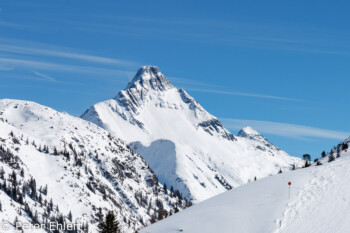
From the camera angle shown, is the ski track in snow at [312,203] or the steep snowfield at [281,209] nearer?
the ski track in snow at [312,203]

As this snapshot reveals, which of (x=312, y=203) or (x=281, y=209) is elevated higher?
(x=312, y=203)

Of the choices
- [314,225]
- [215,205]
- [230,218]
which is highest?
[215,205]

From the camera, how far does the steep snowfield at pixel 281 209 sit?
54.7 m

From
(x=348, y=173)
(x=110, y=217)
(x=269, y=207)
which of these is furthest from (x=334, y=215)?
(x=110, y=217)

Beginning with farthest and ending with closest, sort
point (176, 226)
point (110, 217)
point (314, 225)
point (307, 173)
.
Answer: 1. point (307, 173)
2. point (176, 226)
3. point (110, 217)
4. point (314, 225)

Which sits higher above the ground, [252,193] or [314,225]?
[252,193]

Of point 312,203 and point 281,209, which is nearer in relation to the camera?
point 281,209

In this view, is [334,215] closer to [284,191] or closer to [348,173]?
[284,191]

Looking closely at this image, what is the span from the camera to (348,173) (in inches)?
2773

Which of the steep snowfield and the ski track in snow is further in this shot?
the steep snowfield

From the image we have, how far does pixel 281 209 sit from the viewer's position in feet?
194

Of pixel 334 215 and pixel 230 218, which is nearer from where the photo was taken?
pixel 334 215

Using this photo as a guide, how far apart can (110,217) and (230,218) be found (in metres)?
14.0

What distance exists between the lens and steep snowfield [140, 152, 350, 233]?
54.7 metres
